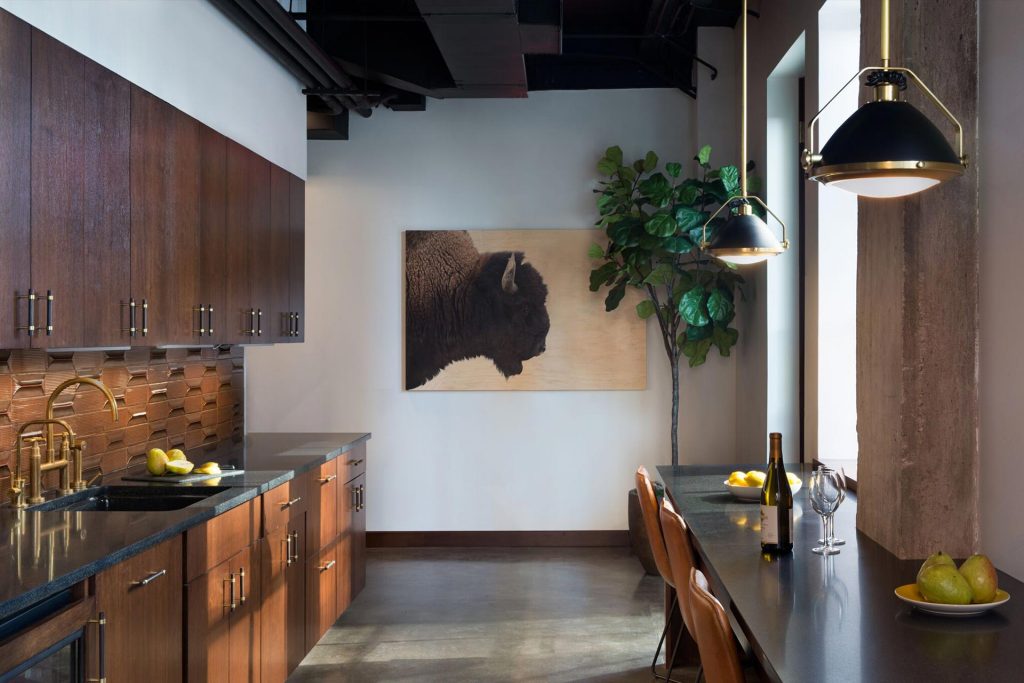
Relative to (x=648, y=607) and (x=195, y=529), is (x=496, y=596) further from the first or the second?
(x=195, y=529)

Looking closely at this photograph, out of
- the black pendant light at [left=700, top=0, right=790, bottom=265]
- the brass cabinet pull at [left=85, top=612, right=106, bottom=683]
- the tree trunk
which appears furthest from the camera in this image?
the tree trunk

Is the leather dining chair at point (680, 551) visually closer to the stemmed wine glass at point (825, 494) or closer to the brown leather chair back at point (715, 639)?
the stemmed wine glass at point (825, 494)

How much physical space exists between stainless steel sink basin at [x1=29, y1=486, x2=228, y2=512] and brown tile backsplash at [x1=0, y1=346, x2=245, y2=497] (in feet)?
0.55

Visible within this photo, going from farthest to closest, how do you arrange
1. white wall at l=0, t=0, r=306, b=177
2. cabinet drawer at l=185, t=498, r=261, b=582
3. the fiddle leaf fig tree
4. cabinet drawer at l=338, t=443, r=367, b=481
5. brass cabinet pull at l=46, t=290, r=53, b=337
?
1. the fiddle leaf fig tree
2. cabinet drawer at l=338, t=443, r=367, b=481
3. white wall at l=0, t=0, r=306, b=177
4. cabinet drawer at l=185, t=498, r=261, b=582
5. brass cabinet pull at l=46, t=290, r=53, b=337

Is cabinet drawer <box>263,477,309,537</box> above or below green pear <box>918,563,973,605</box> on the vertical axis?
below

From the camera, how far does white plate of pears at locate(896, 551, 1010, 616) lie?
6.94 ft

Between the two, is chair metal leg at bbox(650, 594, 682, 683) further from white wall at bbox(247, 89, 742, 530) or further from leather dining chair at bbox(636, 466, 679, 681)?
white wall at bbox(247, 89, 742, 530)

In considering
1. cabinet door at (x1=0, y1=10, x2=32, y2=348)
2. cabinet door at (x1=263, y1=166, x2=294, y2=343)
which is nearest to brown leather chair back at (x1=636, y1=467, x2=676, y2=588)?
cabinet door at (x1=263, y1=166, x2=294, y2=343)

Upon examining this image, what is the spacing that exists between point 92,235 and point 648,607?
3.61 meters

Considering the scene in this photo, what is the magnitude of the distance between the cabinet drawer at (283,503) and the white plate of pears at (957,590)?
2.51 metres

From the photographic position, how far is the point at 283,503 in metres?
4.08

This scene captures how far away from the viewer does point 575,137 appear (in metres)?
6.95

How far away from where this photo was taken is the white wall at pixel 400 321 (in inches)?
273

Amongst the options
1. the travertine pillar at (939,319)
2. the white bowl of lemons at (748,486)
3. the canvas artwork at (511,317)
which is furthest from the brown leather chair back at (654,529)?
Answer: the canvas artwork at (511,317)
